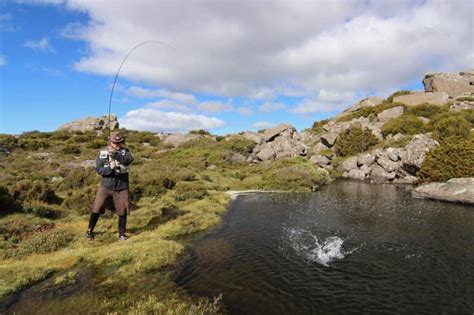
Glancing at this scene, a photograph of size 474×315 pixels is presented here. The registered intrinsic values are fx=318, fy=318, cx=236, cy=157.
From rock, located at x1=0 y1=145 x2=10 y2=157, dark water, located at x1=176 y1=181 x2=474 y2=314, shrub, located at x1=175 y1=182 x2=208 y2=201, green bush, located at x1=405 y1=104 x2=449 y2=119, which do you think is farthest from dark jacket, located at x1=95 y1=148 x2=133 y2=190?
green bush, located at x1=405 y1=104 x2=449 y2=119

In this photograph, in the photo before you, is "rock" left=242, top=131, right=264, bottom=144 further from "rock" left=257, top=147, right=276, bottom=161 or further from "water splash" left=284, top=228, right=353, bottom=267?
"water splash" left=284, top=228, right=353, bottom=267

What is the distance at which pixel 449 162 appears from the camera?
30.6 meters

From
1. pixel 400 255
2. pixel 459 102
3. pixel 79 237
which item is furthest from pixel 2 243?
pixel 459 102

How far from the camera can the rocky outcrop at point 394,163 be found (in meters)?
36.3

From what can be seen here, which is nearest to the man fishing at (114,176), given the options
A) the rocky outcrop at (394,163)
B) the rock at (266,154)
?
the rocky outcrop at (394,163)

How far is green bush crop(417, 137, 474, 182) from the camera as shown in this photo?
2922cm

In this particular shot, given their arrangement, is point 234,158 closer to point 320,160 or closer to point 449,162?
point 320,160

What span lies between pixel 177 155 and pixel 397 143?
33.6 metres

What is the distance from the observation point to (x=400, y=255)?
42.1 feet

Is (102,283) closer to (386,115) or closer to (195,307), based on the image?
(195,307)

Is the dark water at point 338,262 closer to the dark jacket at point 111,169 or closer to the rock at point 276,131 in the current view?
the dark jacket at point 111,169

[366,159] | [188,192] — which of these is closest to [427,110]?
[366,159]

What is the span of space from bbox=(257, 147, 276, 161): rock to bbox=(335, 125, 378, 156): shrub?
1088cm

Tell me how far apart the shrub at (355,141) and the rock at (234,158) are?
15795 mm
